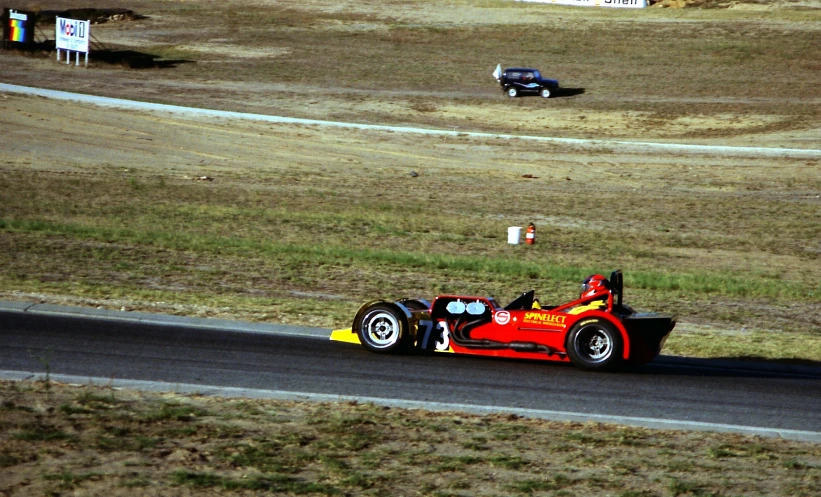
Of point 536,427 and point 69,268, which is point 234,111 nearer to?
point 69,268

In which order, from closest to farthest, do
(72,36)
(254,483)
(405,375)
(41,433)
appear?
(254,483), (41,433), (405,375), (72,36)

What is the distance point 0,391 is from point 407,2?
67.0 m

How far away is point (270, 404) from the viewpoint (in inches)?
332

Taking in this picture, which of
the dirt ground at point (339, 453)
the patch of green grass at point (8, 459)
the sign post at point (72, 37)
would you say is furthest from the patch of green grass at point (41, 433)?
the sign post at point (72, 37)

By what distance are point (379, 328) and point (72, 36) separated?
140 ft

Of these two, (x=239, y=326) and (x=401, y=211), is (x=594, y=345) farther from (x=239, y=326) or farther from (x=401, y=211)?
A: (x=401, y=211)

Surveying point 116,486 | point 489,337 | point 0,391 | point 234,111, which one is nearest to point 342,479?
point 116,486

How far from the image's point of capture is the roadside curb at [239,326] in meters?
12.0

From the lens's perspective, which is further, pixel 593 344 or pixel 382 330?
pixel 382 330

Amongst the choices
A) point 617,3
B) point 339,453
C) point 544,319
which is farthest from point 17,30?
point 339,453

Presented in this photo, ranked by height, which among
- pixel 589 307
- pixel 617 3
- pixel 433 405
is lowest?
pixel 433 405

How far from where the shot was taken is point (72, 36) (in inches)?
1939

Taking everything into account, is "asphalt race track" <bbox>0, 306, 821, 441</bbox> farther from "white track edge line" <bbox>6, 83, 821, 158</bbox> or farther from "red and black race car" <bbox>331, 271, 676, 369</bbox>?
"white track edge line" <bbox>6, 83, 821, 158</bbox>

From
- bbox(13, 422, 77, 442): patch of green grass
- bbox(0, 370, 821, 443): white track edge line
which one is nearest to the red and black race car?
bbox(0, 370, 821, 443): white track edge line
